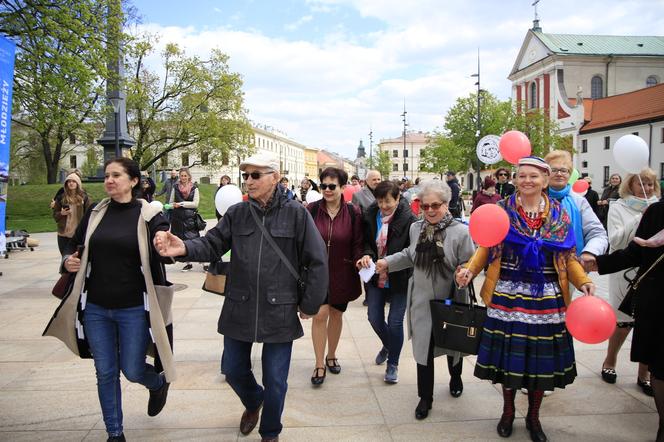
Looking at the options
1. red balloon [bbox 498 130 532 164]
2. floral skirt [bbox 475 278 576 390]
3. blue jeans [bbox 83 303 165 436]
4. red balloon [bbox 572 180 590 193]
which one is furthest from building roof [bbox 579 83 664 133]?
blue jeans [bbox 83 303 165 436]

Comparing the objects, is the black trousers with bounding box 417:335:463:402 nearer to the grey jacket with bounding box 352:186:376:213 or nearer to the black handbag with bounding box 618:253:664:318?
the black handbag with bounding box 618:253:664:318

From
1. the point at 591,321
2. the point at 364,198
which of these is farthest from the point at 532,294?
the point at 364,198

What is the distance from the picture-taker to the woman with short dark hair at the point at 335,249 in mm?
4637

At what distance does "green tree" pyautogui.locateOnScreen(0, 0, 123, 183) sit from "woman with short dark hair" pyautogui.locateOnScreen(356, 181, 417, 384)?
1274 centimetres

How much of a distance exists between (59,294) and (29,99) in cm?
1408

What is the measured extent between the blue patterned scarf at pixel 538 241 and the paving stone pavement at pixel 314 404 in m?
1.25

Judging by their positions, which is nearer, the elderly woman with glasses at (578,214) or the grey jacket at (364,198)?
the elderly woman with glasses at (578,214)

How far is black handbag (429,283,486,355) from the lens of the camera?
3.61 metres

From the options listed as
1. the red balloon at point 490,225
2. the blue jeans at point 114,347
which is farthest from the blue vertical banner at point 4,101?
the red balloon at point 490,225

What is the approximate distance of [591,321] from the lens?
300 cm

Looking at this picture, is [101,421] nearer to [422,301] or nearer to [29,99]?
[422,301]

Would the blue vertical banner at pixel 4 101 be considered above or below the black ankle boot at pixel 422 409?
above

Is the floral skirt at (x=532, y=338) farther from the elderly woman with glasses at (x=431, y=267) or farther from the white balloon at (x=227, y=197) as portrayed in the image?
the white balloon at (x=227, y=197)

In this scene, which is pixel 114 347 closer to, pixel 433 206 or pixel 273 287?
pixel 273 287
